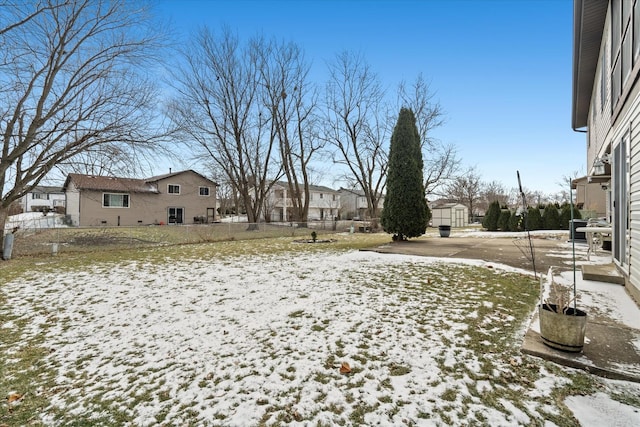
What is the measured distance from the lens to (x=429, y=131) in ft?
76.7

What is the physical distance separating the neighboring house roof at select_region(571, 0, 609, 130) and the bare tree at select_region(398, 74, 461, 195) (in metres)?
11.7

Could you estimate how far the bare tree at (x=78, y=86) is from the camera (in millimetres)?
8641

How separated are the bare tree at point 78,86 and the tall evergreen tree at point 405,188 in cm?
964

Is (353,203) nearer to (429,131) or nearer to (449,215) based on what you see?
(449,215)

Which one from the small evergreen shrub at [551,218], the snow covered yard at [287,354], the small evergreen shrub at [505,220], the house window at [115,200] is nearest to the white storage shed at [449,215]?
the small evergreen shrub at [505,220]

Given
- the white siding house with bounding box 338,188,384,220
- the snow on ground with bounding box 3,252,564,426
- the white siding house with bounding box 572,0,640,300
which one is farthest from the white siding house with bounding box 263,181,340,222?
the white siding house with bounding box 572,0,640,300

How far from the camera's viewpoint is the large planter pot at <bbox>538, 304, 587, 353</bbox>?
268cm

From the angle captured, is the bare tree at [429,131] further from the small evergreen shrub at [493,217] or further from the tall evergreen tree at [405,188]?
the tall evergreen tree at [405,188]

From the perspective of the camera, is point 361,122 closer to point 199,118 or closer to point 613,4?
point 199,118

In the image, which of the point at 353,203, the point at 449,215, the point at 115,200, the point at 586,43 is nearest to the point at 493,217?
the point at 449,215

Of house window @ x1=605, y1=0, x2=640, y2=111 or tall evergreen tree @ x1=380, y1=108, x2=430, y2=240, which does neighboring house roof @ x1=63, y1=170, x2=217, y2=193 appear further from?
house window @ x1=605, y1=0, x2=640, y2=111

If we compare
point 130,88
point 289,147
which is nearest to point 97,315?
point 130,88

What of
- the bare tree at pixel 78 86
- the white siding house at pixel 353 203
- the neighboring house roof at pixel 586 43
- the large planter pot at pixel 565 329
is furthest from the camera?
the white siding house at pixel 353 203

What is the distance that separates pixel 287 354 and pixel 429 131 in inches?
938
